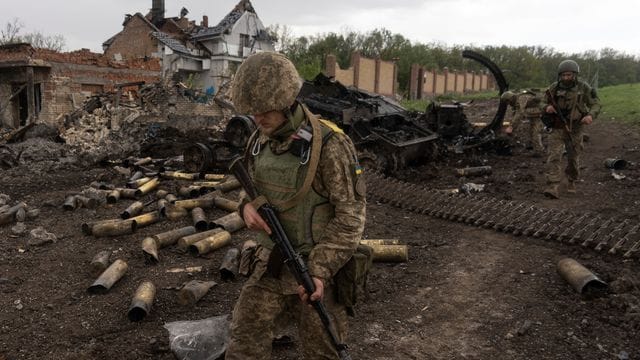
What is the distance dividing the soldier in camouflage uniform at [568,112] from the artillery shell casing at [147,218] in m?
6.15

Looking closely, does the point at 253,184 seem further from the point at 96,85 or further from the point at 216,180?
the point at 96,85

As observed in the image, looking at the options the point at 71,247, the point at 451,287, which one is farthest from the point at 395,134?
the point at 71,247

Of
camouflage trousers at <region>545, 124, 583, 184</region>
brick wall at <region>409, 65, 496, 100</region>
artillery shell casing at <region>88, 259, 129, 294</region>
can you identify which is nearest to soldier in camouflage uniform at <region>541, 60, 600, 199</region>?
camouflage trousers at <region>545, 124, 583, 184</region>

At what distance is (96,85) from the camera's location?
1905cm

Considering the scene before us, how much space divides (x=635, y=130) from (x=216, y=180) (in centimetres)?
1222

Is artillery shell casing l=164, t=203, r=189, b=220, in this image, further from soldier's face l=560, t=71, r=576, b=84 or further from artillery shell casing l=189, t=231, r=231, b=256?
soldier's face l=560, t=71, r=576, b=84

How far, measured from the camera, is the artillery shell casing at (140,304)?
4.26 m

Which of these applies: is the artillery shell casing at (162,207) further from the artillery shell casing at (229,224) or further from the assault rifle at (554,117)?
the assault rifle at (554,117)

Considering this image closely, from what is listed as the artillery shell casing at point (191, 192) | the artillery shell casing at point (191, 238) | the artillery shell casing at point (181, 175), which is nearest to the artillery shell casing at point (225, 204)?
the artillery shell casing at point (191, 192)

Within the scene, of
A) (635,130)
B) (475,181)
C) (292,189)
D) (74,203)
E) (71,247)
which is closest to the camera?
(292,189)

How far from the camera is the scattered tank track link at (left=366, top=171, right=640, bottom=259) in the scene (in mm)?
5719

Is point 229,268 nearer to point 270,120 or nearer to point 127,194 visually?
point 270,120

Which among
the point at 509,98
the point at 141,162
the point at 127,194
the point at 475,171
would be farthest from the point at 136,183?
the point at 509,98

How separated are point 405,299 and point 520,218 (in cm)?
278
